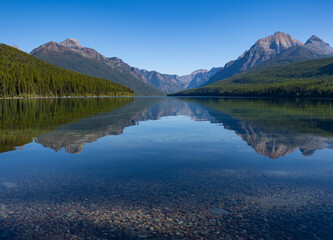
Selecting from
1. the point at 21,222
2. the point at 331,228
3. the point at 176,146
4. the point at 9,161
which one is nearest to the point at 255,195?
the point at 331,228

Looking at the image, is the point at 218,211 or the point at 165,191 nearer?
the point at 218,211

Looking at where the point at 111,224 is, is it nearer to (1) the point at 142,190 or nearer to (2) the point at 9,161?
(1) the point at 142,190

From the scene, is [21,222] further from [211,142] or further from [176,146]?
[211,142]

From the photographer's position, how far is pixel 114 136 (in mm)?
24797

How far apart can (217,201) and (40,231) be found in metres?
6.31

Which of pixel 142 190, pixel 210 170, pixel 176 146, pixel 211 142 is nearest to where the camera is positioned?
pixel 142 190

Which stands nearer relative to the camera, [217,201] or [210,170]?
[217,201]

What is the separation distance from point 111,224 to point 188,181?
4951 mm

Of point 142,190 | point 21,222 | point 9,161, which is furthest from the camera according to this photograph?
point 9,161

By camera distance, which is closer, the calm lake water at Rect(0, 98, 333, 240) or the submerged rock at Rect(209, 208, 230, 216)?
the calm lake water at Rect(0, 98, 333, 240)

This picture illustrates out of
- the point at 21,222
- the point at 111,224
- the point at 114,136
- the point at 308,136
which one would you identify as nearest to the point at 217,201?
the point at 111,224

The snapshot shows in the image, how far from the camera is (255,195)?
1042 centimetres

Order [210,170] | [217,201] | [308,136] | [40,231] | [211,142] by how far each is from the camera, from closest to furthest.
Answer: [40,231], [217,201], [210,170], [211,142], [308,136]

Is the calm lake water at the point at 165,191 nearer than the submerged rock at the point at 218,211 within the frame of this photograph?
Yes
